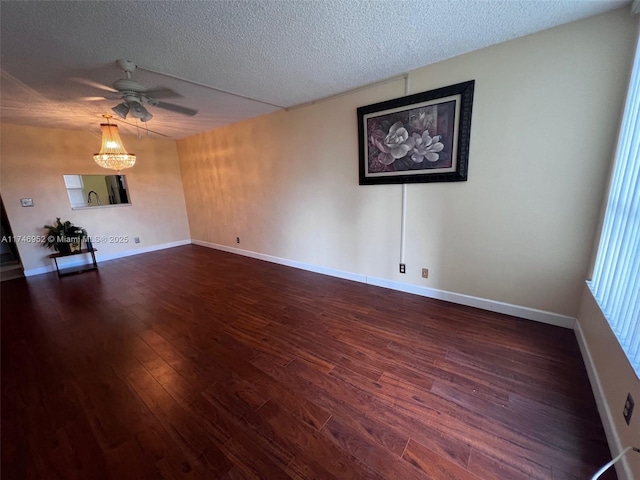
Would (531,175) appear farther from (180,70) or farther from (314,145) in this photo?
(180,70)

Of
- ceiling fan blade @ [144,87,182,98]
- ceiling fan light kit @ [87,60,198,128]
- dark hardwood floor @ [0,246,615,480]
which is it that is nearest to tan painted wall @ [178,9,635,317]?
dark hardwood floor @ [0,246,615,480]

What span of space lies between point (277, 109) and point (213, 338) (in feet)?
10.6

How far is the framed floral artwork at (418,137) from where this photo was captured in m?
2.34

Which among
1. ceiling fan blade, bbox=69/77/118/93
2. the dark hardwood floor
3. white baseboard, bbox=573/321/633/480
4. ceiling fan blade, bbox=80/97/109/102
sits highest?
ceiling fan blade, bbox=80/97/109/102

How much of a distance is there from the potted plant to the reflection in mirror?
0.49 m

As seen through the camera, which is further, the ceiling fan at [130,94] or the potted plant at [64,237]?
the potted plant at [64,237]

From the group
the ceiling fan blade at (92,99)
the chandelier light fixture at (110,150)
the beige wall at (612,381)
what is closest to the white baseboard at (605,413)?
the beige wall at (612,381)

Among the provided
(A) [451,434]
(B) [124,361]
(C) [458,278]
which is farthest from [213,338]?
(C) [458,278]

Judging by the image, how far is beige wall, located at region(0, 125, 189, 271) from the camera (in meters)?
4.07

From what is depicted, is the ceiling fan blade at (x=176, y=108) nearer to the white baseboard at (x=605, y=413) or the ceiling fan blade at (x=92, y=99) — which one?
the ceiling fan blade at (x=92, y=99)

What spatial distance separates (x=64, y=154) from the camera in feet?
14.6

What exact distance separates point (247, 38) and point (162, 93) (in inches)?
63.8

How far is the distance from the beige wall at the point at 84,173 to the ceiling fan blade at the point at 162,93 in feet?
9.76

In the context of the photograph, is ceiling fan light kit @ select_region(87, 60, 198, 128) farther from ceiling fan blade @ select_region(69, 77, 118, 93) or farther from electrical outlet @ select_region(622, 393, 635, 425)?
electrical outlet @ select_region(622, 393, 635, 425)
